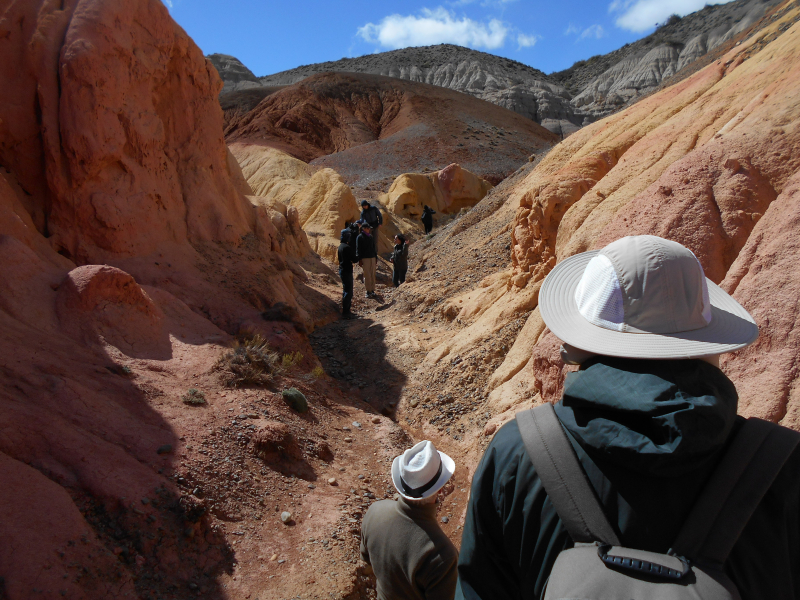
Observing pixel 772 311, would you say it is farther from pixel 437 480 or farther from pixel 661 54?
pixel 661 54

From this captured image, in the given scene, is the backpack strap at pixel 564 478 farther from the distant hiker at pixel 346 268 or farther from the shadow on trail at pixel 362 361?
the distant hiker at pixel 346 268

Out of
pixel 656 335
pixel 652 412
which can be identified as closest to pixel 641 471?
pixel 652 412

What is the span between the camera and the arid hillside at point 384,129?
3562cm

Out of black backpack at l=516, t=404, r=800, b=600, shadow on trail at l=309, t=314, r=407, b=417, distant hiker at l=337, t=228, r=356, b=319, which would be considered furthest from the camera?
distant hiker at l=337, t=228, r=356, b=319

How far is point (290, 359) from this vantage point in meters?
7.26

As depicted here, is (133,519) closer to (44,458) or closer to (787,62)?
(44,458)

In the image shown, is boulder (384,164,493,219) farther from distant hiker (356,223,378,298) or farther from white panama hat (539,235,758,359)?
white panama hat (539,235,758,359)

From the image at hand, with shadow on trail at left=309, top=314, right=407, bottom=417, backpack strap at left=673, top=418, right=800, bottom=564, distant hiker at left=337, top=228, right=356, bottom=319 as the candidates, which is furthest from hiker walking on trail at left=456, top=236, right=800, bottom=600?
distant hiker at left=337, top=228, right=356, bottom=319

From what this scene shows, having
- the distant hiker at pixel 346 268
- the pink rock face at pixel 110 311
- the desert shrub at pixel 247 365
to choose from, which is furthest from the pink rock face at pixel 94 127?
the distant hiker at pixel 346 268

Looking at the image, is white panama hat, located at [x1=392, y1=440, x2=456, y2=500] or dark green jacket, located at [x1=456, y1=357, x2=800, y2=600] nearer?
dark green jacket, located at [x1=456, y1=357, x2=800, y2=600]

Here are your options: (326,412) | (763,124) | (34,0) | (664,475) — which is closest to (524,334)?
(326,412)

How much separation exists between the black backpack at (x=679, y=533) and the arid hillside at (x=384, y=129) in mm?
31156

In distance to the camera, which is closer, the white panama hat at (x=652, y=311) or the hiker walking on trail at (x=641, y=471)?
the hiker walking on trail at (x=641, y=471)

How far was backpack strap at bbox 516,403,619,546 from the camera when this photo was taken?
111 cm
